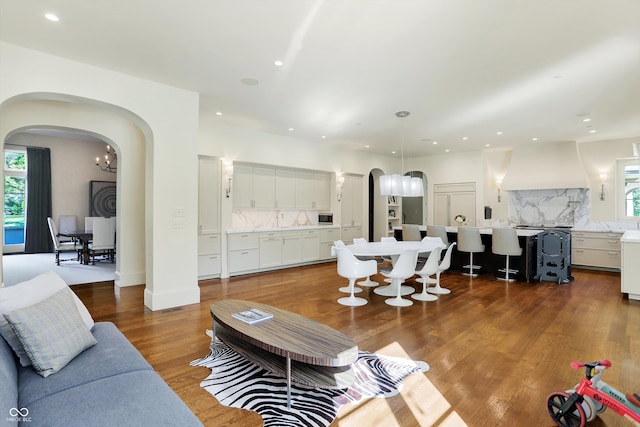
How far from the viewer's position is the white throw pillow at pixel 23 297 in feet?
5.70

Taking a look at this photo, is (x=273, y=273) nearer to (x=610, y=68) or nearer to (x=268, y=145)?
(x=268, y=145)

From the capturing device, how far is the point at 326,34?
2.97 metres

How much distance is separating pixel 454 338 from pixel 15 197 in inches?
469

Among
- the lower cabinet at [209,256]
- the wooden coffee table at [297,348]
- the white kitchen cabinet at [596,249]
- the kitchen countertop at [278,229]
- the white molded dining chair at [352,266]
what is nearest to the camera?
the wooden coffee table at [297,348]

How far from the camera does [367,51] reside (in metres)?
3.30

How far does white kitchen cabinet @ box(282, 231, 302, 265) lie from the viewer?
7.01 m

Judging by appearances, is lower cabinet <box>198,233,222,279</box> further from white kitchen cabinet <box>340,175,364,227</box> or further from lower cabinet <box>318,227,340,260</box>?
white kitchen cabinet <box>340,175,364,227</box>

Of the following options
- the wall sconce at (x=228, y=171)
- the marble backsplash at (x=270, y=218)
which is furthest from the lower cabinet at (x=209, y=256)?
the wall sconce at (x=228, y=171)

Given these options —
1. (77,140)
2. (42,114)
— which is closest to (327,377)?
(42,114)

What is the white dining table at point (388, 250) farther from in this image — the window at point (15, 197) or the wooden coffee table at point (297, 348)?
the window at point (15, 197)

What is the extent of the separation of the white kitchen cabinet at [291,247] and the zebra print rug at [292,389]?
4.15 metres

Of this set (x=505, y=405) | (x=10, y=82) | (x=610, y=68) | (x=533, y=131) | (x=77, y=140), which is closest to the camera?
(x=505, y=405)

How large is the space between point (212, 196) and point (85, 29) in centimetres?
337

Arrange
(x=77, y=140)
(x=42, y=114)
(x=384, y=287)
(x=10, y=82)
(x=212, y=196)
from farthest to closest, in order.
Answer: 1. (x=77, y=140)
2. (x=212, y=196)
3. (x=384, y=287)
4. (x=42, y=114)
5. (x=10, y=82)
